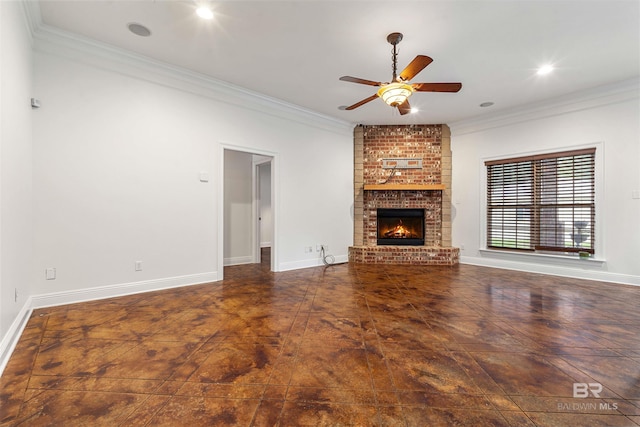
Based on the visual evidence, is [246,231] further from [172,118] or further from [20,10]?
[20,10]

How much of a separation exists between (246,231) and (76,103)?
3.35 metres

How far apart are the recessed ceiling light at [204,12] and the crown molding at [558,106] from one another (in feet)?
16.5

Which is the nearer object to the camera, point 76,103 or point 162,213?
point 76,103

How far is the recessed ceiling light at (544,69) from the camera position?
3671 mm

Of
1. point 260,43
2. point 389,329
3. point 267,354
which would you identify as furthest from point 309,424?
point 260,43

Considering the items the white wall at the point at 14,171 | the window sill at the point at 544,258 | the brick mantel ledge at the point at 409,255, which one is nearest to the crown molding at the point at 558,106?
the window sill at the point at 544,258

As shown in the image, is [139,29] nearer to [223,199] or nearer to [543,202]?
[223,199]

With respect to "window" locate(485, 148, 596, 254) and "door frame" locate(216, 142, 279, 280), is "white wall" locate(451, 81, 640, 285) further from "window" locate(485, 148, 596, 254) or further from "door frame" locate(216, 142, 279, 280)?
"door frame" locate(216, 142, 279, 280)

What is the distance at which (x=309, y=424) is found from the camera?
1.33 metres

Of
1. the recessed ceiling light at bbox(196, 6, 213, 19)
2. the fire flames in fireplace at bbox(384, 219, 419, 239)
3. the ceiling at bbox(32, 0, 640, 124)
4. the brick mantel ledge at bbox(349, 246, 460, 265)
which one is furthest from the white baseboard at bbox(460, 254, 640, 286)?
the recessed ceiling light at bbox(196, 6, 213, 19)

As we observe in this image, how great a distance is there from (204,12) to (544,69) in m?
4.26

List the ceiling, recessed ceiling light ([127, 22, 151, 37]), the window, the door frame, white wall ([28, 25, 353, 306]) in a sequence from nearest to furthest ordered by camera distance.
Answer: the ceiling, recessed ceiling light ([127, 22, 151, 37]), white wall ([28, 25, 353, 306]), the door frame, the window

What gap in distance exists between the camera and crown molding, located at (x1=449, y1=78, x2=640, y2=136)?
4.11 metres

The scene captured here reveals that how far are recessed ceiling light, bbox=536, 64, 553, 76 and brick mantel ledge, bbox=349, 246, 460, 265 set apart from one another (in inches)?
127
